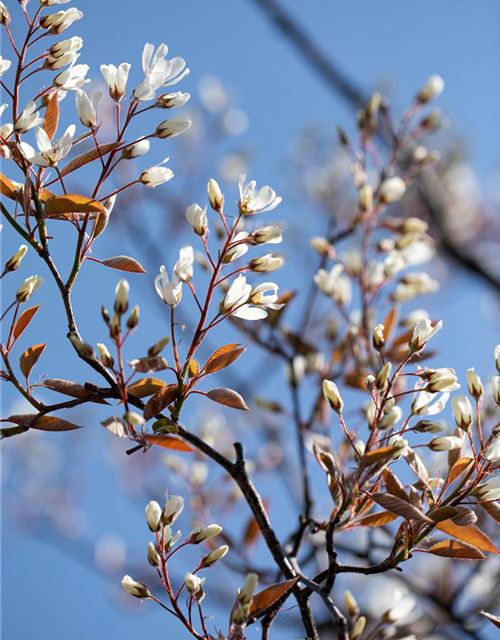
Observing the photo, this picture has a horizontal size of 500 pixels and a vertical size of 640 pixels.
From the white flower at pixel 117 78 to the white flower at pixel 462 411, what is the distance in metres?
0.70

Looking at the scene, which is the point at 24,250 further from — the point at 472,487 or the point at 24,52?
the point at 472,487

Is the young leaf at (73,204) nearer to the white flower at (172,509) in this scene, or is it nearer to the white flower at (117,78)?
the white flower at (117,78)

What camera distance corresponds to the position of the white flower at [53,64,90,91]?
96cm

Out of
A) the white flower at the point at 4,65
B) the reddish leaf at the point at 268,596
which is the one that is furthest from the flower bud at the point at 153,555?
the white flower at the point at 4,65

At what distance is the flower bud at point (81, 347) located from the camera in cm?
88

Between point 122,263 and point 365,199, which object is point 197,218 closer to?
point 122,263

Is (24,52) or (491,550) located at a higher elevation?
(24,52)

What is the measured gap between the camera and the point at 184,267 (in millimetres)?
983

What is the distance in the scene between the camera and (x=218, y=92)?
464 centimetres

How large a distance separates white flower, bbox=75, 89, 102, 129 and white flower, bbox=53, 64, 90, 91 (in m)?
0.03

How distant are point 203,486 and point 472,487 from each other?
3.80 feet

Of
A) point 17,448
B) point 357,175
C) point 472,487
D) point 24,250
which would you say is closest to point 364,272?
point 357,175

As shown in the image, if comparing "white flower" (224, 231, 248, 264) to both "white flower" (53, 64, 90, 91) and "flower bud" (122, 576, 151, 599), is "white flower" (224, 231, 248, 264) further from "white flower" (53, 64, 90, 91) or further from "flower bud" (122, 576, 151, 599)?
"flower bud" (122, 576, 151, 599)

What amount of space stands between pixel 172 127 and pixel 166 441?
0.46 meters
